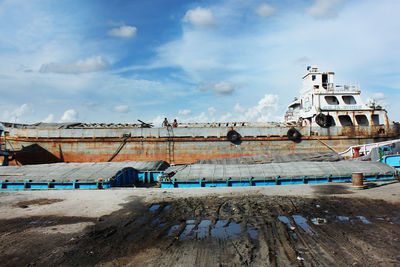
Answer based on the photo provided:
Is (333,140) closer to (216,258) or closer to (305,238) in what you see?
(305,238)

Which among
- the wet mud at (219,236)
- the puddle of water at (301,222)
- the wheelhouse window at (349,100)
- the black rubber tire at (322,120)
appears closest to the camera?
the wet mud at (219,236)

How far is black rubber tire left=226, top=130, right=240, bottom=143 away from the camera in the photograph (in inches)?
961

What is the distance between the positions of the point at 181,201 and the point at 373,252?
746 centimetres

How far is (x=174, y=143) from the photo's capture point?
2466 centimetres

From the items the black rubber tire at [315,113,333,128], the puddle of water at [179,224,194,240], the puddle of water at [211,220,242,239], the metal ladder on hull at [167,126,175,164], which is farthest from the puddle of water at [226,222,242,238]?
the black rubber tire at [315,113,333,128]

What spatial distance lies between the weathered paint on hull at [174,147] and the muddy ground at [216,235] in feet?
44.7

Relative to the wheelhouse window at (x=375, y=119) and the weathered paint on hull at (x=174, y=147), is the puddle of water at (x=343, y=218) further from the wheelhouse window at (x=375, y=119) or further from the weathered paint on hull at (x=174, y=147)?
the wheelhouse window at (x=375, y=119)

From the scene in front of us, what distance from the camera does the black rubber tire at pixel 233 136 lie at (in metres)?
24.4

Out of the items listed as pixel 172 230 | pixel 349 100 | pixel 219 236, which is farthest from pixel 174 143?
pixel 349 100

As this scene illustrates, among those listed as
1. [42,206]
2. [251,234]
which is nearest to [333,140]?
[251,234]

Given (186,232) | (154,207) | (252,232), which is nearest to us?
(252,232)

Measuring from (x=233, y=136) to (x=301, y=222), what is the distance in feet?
53.7

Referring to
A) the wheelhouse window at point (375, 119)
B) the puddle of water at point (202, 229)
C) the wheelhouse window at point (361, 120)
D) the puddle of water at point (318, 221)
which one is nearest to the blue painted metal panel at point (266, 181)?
the puddle of water at point (318, 221)

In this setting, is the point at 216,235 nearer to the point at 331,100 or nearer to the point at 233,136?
the point at 233,136
